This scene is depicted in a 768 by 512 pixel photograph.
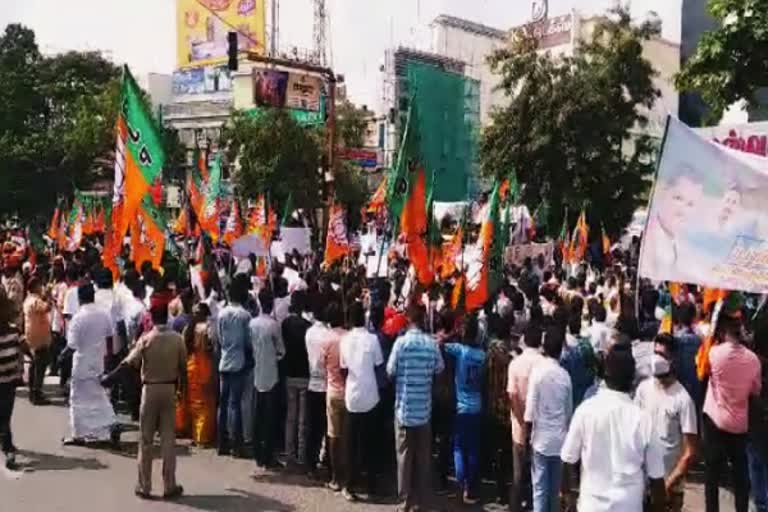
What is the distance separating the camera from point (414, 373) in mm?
6914

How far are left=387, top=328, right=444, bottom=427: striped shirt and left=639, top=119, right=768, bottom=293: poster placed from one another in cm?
194

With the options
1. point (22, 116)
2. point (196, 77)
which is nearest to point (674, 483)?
point (22, 116)

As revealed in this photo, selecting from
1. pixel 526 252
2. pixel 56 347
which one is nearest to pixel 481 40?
pixel 526 252

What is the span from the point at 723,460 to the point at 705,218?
2.11 metres

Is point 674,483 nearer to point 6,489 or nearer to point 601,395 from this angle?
point 601,395

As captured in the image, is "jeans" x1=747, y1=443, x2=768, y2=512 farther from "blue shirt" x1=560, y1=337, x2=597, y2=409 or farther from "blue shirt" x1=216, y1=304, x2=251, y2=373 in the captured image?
"blue shirt" x1=216, y1=304, x2=251, y2=373

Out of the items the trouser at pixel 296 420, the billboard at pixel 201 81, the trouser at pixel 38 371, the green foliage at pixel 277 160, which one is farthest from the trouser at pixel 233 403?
the billboard at pixel 201 81

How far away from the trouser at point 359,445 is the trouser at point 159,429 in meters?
1.49

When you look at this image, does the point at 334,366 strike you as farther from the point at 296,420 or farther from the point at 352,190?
the point at 352,190

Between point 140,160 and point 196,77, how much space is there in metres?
60.7

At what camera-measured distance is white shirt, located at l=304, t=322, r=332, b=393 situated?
767 cm

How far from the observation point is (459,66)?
6394 cm

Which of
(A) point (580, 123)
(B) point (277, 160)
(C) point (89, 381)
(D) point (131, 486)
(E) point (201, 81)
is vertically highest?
(E) point (201, 81)

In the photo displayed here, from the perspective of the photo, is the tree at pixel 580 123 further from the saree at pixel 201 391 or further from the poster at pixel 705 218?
the poster at pixel 705 218
